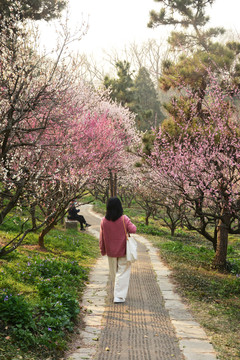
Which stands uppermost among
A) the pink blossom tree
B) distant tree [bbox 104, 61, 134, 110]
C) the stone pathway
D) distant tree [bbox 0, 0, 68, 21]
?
distant tree [bbox 104, 61, 134, 110]

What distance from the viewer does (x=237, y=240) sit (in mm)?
16781

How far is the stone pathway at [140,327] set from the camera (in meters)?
4.30

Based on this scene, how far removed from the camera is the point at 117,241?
624cm

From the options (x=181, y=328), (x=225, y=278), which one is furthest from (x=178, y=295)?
(x=225, y=278)

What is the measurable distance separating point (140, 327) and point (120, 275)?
124 centimetres

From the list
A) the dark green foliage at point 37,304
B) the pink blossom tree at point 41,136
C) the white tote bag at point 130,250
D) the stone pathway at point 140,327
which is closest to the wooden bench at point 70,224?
the pink blossom tree at point 41,136

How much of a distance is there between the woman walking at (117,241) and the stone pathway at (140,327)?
0.37m

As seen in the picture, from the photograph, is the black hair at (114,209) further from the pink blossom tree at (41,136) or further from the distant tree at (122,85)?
the distant tree at (122,85)

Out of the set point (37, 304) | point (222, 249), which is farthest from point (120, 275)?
point (222, 249)

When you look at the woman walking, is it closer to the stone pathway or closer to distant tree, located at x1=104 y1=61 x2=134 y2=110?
the stone pathway

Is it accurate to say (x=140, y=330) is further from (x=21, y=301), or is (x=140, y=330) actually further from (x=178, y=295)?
(x=178, y=295)

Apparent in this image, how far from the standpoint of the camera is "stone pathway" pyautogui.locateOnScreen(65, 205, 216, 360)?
430 centimetres

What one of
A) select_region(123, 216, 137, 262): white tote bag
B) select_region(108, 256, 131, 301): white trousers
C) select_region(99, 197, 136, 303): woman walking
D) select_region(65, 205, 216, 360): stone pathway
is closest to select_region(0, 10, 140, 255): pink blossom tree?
select_region(99, 197, 136, 303): woman walking

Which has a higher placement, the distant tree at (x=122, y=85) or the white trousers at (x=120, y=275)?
the distant tree at (x=122, y=85)
